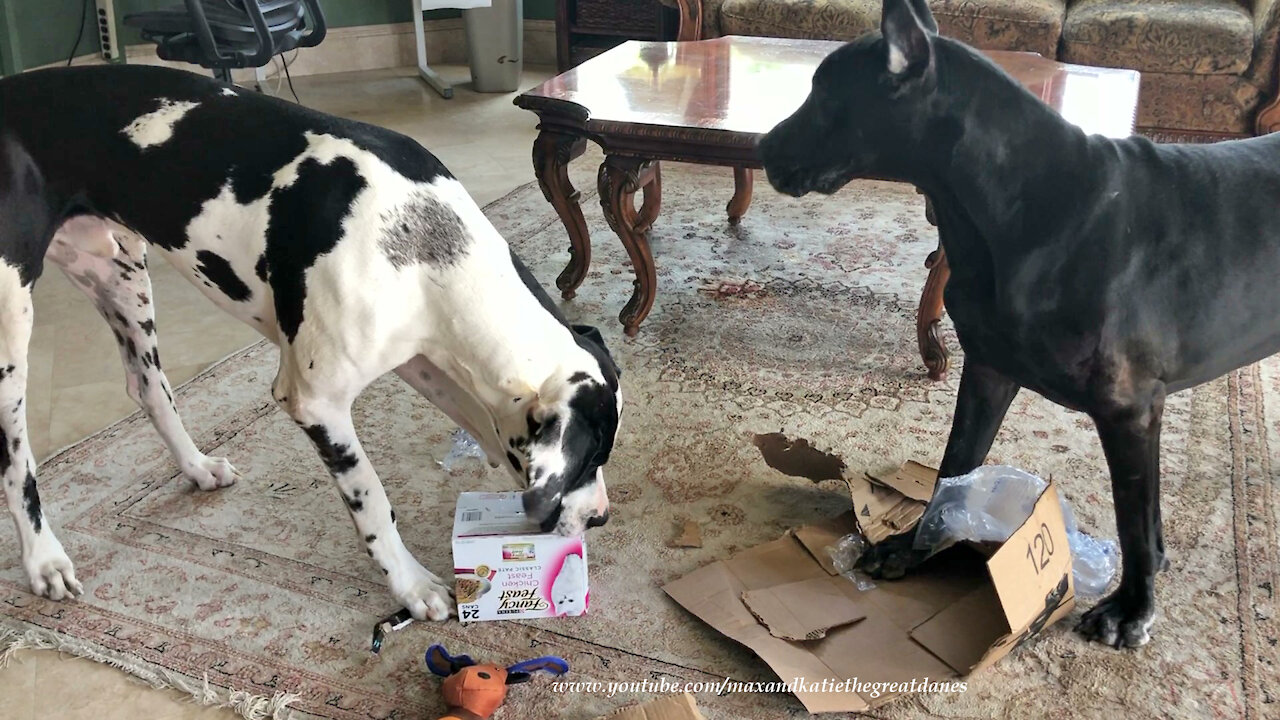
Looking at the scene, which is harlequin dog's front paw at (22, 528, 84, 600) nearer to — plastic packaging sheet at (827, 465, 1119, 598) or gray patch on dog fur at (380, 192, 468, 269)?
gray patch on dog fur at (380, 192, 468, 269)

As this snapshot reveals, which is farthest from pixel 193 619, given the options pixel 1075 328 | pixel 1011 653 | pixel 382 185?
pixel 1075 328

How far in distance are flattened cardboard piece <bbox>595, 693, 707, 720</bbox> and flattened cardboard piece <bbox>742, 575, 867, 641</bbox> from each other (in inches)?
8.6

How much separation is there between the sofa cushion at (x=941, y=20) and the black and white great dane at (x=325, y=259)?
9.00 feet

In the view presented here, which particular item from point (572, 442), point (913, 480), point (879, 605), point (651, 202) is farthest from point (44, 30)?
point (879, 605)

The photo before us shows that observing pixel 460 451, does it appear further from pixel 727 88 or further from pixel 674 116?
pixel 727 88

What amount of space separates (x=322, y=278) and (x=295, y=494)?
764 mm

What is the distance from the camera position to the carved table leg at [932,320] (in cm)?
230

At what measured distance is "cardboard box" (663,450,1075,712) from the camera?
1.47 metres

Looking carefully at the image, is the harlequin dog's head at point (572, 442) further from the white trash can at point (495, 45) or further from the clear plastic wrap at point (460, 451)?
the white trash can at point (495, 45)

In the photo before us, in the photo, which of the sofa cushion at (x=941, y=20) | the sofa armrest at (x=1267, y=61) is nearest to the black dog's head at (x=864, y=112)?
the sofa cushion at (x=941, y=20)

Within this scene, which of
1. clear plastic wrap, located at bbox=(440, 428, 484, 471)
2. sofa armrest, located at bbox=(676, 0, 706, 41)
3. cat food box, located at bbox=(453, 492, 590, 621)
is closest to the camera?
cat food box, located at bbox=(453, 492, 590, 621)

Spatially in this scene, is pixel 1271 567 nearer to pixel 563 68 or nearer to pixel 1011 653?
pixel 1011 653

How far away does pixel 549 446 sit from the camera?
1343 mm

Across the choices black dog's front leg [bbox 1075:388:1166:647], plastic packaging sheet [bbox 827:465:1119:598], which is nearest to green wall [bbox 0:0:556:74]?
plastic packaging sheet [bbox 827:465:1119:598]
